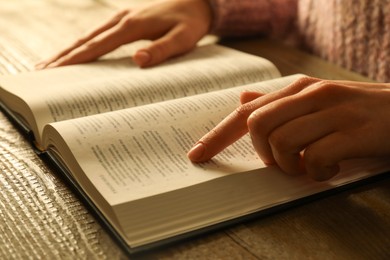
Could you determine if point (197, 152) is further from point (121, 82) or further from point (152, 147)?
point (121, 82)

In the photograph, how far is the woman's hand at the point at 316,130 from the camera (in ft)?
1.90

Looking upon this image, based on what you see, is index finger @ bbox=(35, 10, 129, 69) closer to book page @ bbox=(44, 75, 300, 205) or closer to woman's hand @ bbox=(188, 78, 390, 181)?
book page @ bbox=(44, 75, 300, 205)

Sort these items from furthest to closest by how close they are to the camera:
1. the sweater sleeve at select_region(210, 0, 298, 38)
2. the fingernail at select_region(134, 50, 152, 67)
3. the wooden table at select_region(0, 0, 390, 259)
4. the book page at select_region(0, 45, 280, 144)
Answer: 1. the sweater sleeve at select_region(210, 0, 298, 38)
2. the fingernail at select_region(134, 50, 152, 67)
3. the book page at select_region(0, 45, 280, 144)
4. the wooden table at select_region(0, 0, 390, 259)

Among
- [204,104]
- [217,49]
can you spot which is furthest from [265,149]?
[217,49]

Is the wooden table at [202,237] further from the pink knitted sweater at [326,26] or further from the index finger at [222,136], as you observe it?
the pink knitted sweater at [326,26]

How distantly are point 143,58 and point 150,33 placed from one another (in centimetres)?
13

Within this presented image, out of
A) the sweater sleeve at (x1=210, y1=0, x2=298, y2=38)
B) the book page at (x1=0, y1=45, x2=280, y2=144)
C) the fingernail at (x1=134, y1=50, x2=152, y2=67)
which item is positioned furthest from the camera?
the sweater sleeve at (x1=210, y1=0, x2=298, y2=38)

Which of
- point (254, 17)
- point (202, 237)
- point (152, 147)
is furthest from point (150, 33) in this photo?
point (202, 237)

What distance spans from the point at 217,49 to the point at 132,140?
407 mm

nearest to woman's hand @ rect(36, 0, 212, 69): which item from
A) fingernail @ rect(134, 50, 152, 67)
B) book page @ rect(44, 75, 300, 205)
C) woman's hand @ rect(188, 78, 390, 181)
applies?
fingernail @ rect(134, 50, 152, 67)

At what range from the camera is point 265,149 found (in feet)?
1.95

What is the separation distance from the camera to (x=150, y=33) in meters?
1.02

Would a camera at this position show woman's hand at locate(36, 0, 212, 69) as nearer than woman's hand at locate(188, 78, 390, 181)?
No

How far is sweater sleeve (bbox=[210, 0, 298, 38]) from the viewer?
1.12 meters
